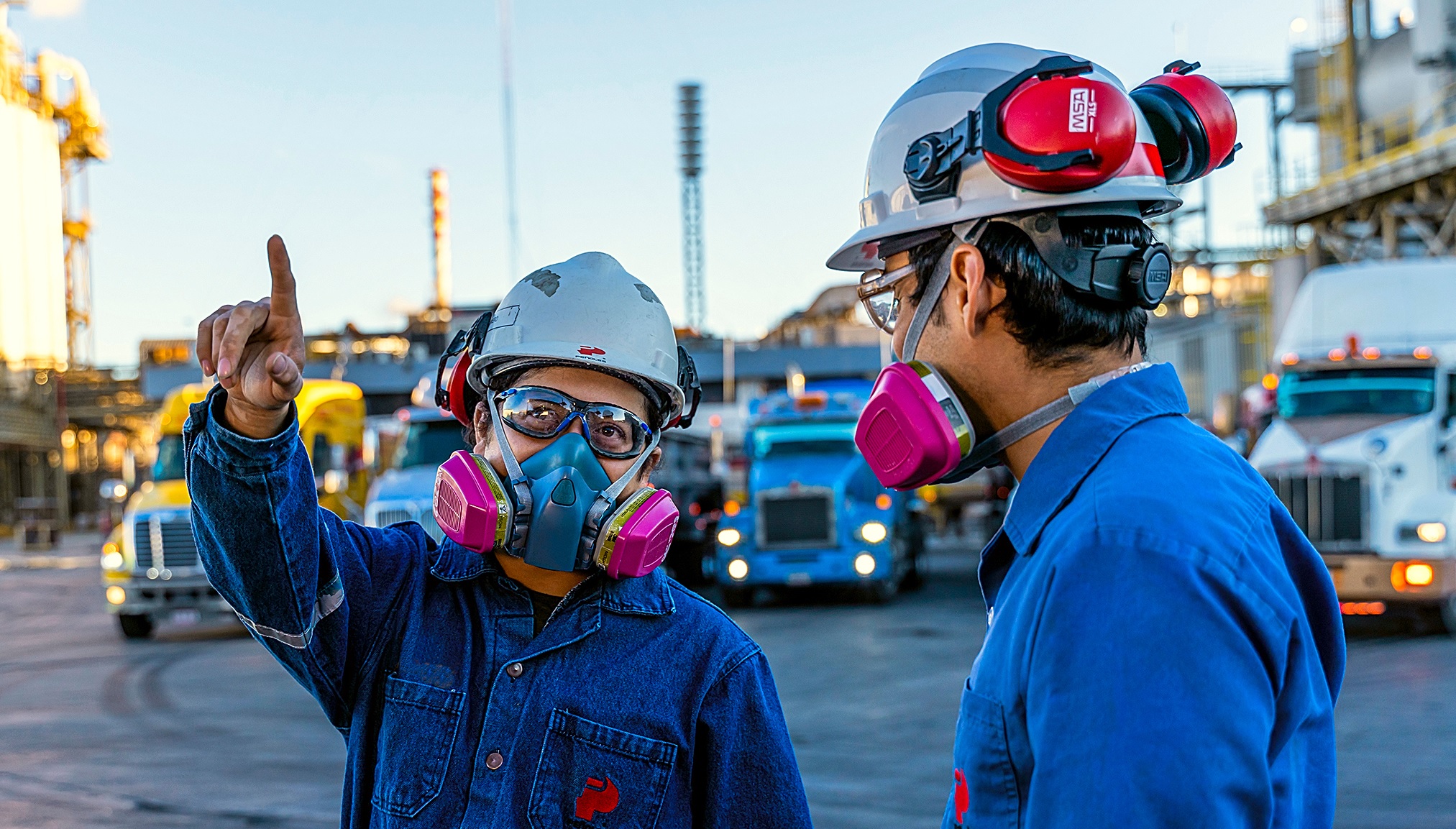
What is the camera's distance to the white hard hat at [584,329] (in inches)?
110

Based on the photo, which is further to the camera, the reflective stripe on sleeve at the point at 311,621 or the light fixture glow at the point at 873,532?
the light fixture glow at the point at 873,532

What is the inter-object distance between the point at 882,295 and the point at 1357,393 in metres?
13.6

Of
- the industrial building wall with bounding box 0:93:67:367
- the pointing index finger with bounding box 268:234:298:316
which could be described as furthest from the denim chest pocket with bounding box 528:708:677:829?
the industrial building wall with bounding box 0:93:67:367

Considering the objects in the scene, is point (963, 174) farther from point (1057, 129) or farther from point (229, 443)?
point (229, 443)

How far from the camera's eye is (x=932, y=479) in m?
2.15

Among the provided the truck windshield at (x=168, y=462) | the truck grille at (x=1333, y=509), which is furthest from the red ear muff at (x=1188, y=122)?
the truck windshield at (x=168, y=462)

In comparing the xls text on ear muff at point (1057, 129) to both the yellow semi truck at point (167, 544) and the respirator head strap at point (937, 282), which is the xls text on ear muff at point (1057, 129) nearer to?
the respirator head strap at point (937, 282)

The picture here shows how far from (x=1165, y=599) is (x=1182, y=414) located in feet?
1.73

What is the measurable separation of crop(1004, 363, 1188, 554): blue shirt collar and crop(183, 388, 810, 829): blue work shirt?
36.9 inches

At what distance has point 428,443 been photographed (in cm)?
1694

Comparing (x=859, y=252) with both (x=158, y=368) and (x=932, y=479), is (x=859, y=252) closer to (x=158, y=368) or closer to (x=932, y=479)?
(x=932, y=479)

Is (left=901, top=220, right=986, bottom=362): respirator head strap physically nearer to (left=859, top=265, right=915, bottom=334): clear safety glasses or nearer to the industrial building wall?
(left=859, top=265, right=915, bottom=334): clear safety glasses

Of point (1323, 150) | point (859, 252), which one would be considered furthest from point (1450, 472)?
point (1323, 150)

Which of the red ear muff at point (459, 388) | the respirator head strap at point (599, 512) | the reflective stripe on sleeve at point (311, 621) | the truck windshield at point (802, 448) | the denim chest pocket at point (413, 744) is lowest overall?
the truck windshield at point (802, 448)
